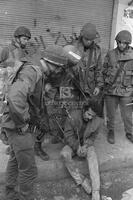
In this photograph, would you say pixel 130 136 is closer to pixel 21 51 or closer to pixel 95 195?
pixel 95 195

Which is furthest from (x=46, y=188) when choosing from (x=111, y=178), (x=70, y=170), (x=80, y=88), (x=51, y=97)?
(x=80, y=88)

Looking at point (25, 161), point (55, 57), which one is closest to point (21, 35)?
point (55, 57)

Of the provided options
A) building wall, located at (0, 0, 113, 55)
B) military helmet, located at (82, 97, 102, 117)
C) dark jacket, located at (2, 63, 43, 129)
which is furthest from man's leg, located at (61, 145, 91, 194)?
building wall, located at (0, 0, 113, 55)

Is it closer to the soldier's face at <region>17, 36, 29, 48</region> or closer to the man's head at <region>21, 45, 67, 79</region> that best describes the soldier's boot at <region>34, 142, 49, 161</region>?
the man's head at <region>21, 45, 67, 79</region>

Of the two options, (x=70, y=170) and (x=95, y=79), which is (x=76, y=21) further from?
(x=70, y=170)

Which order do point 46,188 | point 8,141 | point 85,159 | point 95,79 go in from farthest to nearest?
1. point 95,79
2. point 85,159
3. point 46,188
4. point 8,141

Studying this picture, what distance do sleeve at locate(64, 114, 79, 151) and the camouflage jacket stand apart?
95cm

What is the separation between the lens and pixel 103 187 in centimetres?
373

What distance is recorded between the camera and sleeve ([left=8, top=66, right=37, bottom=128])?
94.1 inches

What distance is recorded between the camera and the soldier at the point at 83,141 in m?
3.54

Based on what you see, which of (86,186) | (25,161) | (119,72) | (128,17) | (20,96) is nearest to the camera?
(20,96)

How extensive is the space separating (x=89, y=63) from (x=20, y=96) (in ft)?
6.40

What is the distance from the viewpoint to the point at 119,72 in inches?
168

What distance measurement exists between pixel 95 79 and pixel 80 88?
0.36 meters
